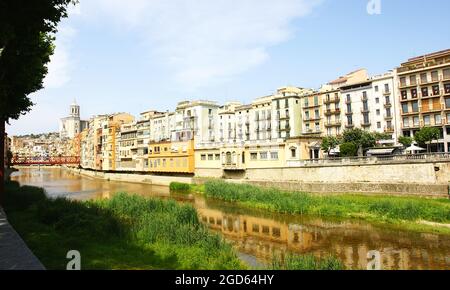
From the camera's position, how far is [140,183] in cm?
8294

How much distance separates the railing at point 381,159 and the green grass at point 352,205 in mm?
5468

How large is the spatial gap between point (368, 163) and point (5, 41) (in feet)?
133

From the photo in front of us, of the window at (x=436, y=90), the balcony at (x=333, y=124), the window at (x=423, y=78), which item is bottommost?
the balcony at (x=333, y=124)

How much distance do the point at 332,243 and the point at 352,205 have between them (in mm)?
10817

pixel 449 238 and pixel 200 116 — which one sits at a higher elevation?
pixel 200 116

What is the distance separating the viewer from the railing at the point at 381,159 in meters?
39.4

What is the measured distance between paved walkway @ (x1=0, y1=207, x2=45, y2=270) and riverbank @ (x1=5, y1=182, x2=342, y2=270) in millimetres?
558

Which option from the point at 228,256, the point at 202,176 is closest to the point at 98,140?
the point at 202,176

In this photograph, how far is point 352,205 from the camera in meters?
36.2

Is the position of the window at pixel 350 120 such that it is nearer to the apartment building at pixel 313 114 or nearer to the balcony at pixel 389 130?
the apartment building at pixel 313 114

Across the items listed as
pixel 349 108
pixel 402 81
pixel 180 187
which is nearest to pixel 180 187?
pixel 180 187

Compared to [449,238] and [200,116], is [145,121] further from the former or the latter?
[449,238]

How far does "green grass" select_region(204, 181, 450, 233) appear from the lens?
1217 inches

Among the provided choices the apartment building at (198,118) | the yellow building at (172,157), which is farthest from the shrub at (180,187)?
the apartment building at (198,118)
